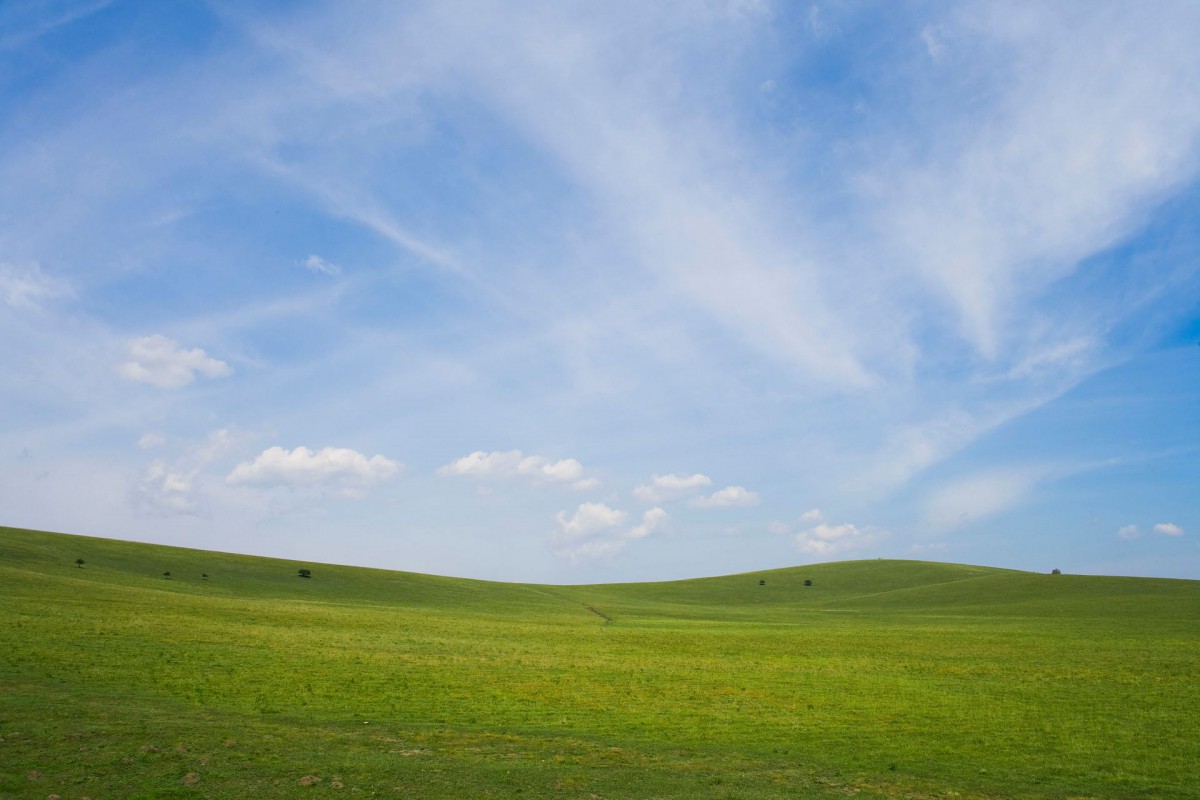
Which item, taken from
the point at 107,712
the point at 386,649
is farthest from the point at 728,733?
the point at 386,649

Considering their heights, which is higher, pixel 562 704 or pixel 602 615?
pixel 562 704

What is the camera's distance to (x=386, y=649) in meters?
39.3

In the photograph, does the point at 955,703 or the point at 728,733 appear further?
the point at 955,703

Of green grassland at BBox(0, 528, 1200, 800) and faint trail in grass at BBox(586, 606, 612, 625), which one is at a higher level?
green grassland at BBox(0, 528, 1200, 800)

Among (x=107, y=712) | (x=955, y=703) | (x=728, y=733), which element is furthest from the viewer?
(x=955, y=703)

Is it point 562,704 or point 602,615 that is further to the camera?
point 602,615

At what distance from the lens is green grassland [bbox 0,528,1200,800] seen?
17078 mm

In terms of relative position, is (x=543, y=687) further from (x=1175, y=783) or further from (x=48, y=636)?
(x=48, y=636)

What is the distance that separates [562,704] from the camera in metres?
26.8

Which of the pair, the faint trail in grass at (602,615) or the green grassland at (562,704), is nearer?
the green grassland at (562,704)

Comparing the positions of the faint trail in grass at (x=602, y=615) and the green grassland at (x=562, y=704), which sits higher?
the green grassland at (x=562, y=704)

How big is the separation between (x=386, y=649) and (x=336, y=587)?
45.5m

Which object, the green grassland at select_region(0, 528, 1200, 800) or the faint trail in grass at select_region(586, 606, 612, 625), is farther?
the faint trail in grass at select_region(586, 606, 612, 625)

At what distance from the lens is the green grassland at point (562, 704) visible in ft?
56.0
